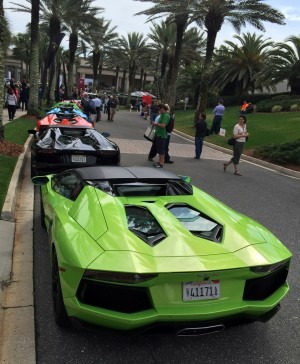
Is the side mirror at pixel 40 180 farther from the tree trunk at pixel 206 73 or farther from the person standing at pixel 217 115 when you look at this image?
the tree trunk at pixel 206 73

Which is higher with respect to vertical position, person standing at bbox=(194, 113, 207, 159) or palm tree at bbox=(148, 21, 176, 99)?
palm tree at bbox=(148, 21, 176, 99)

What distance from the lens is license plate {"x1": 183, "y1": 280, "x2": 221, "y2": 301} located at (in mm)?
2752

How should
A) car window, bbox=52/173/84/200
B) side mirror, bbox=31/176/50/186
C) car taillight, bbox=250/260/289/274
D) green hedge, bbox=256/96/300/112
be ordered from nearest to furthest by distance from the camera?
car taillight, bbox=250/260/289/274
car window, bbox=52/173/84/200
side mirror, bbox=31/176/50/186
green hedge, bbox=256/96/300/112

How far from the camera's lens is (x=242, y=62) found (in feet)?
127

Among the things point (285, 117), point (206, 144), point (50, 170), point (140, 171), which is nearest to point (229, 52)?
point (285, 117)

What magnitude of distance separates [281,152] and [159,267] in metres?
12.8

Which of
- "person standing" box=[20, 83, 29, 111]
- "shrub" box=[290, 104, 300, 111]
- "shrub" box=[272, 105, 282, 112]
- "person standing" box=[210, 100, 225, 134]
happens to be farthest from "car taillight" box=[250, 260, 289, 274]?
"shrub" box=[272, 105, 282, 112]

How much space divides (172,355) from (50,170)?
5.36 meters

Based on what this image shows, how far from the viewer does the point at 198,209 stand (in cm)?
376

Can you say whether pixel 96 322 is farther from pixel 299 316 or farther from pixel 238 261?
pixel 299 316

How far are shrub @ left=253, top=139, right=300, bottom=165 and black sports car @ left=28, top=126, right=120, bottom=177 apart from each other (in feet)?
26.5

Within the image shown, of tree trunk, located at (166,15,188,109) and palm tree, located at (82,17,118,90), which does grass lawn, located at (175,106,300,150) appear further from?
palm tree, located at (82,17,118,90)

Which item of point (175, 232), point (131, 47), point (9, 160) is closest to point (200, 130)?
point (9, 160)

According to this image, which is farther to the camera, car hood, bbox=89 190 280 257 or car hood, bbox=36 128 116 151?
car hood, bbox=36 128 116 151
